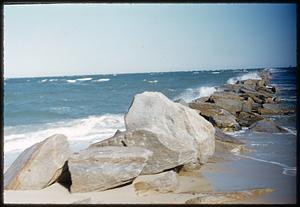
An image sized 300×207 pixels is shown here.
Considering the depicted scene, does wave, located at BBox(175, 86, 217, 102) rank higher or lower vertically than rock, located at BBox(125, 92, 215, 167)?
lower

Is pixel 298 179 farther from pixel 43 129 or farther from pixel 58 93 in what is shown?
pixel 58 93

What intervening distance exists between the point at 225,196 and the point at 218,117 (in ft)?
17.3

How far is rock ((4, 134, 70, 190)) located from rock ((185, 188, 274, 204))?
163 centimetres

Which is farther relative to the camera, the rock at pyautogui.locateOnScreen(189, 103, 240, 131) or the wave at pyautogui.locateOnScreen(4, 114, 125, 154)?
the rock at pyautogui.locateOnScreen(189, 103, 240, 131)

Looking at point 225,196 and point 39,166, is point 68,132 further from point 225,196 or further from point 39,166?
point 225,196

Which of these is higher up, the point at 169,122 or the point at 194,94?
the point at 169,122

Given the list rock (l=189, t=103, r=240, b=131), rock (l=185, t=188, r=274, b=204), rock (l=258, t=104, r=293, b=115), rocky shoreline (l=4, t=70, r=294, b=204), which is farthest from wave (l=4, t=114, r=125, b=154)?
rock (l=258, t=104, r=293, b=115)

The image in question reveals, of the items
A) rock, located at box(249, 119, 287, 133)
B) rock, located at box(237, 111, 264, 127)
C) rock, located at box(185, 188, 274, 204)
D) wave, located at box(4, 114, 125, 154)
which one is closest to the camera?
rock, located at box(185, 188, 274, 204)

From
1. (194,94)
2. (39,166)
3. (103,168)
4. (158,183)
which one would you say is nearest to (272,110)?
(194,94)

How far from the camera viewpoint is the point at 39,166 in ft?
15.7

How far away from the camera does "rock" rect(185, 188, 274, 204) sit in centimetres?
428

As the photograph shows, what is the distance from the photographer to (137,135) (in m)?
5.20

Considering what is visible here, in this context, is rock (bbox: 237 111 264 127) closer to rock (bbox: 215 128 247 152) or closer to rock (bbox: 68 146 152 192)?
rock (bbox: 215 128 247 152)

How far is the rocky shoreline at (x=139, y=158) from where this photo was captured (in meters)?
4.57
